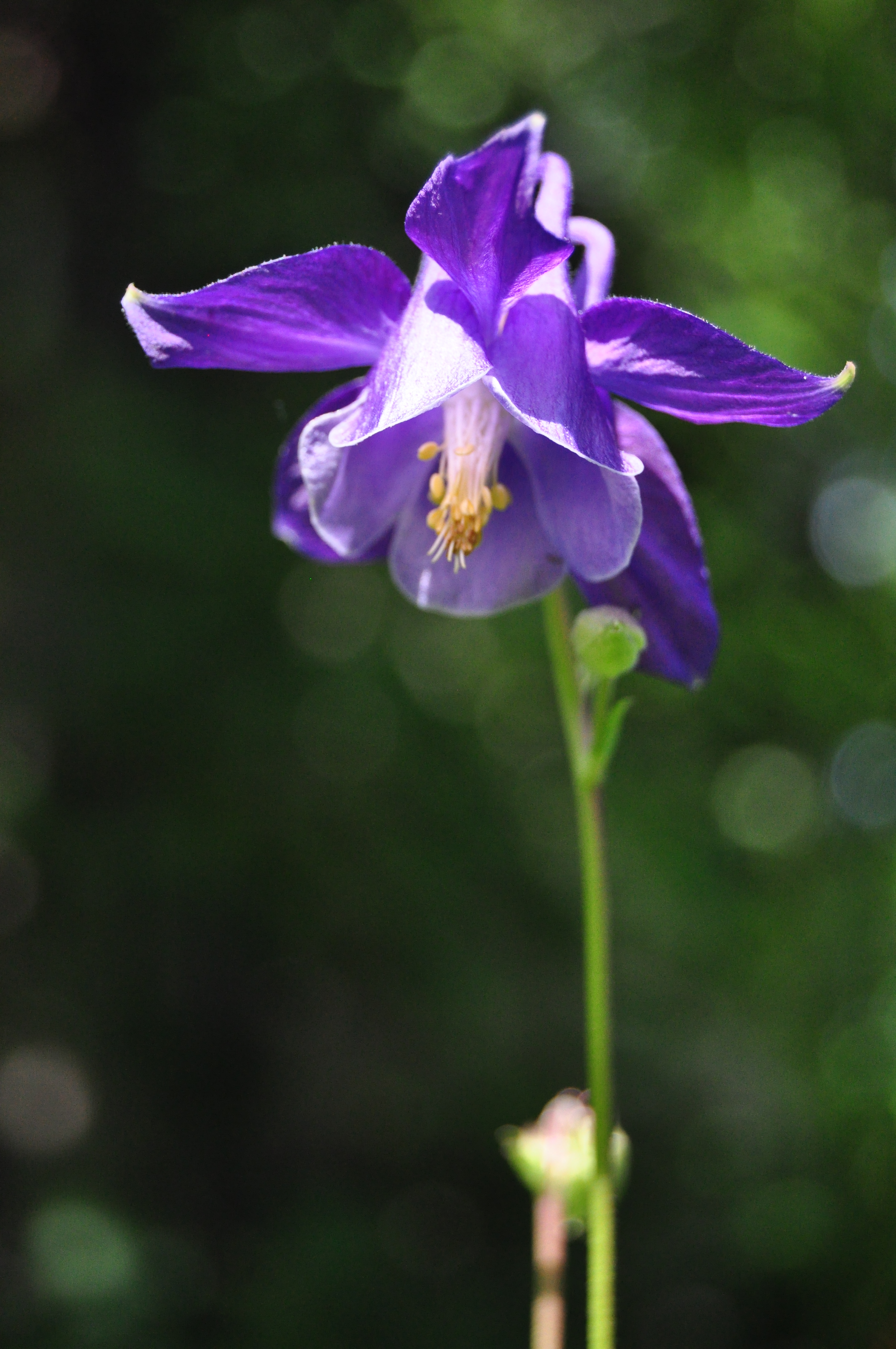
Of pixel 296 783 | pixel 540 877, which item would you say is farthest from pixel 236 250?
pixel 540 877

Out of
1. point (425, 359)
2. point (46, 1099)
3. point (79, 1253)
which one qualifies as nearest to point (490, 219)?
point (425, 359)

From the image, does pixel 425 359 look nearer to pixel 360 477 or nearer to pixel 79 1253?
pixel 360 477

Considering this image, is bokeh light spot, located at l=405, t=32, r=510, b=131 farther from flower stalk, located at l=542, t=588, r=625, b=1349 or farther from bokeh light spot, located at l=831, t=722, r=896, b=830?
flower stalk, located at l=542, t=588, r=625, b=1349

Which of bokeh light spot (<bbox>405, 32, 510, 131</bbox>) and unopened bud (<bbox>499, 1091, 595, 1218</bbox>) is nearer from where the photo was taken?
unopened bud (<bbox>499, 1091, 595, 1218</bbox>)

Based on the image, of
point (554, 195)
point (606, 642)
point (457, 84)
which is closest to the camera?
point (606, 642)

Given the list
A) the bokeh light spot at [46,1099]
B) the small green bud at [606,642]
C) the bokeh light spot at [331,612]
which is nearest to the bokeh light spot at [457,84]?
the bokeh light spot at [331,612]

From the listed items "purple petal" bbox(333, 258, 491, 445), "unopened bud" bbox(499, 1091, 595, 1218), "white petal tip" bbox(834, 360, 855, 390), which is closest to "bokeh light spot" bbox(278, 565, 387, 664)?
"unopened bud" bbox(499, 1091, 595, 1218)

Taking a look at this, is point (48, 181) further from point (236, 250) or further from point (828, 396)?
point (828, 396)
